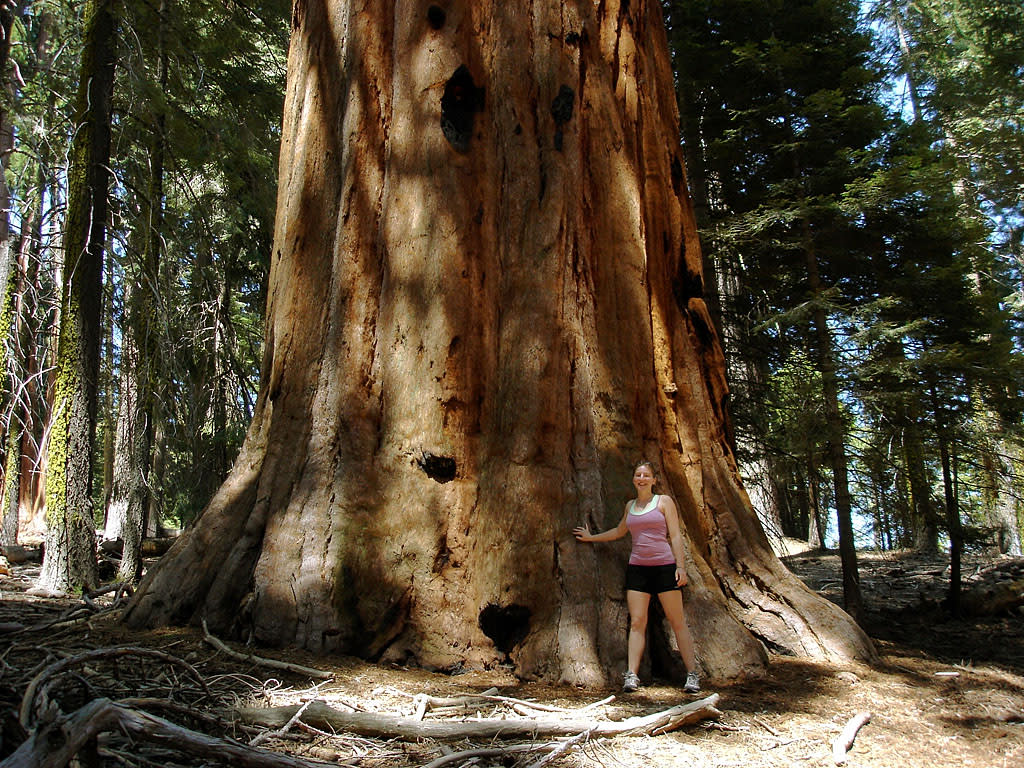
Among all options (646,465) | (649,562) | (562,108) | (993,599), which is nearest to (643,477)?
(646,465)

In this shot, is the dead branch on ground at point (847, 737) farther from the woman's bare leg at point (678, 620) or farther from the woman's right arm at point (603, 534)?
the woman's right arm at point (603, 534)

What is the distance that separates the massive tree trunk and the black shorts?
17.7 ft

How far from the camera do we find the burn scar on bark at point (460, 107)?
564cm

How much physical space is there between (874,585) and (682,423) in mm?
6646

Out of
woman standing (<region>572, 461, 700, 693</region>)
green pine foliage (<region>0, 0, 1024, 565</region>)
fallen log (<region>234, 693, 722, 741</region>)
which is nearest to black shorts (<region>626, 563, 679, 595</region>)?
woman standing (<region>572, 461, 700, 693</region>)

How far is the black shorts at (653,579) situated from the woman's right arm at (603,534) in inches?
9.1

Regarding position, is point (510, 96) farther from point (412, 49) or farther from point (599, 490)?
point (599, 490)

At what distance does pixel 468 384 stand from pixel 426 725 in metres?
2.34

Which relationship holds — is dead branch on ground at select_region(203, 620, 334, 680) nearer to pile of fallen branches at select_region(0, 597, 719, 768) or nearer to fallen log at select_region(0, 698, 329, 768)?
pile of fallen branches at select_region(0, 597, 719, 768)

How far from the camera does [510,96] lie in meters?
5.71

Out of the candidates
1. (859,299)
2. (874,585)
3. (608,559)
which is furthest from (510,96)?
(874,585)

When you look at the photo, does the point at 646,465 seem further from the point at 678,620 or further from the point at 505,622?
the point at 505,622

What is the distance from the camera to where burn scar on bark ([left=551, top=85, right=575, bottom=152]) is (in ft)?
18.8

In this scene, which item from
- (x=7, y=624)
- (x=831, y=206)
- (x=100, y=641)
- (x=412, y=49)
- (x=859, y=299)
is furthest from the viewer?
(x=859, y=299)
